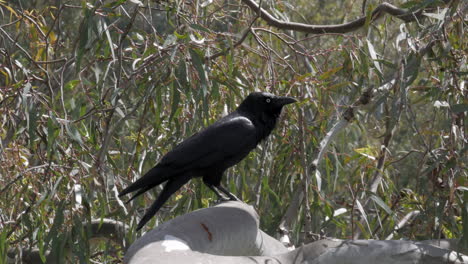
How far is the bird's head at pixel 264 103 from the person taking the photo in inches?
116

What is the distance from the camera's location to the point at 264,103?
299 cm

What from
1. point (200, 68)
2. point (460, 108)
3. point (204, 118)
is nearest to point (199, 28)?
point (200, 68)

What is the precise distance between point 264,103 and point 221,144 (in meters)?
0.25

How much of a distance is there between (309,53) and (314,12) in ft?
16.8

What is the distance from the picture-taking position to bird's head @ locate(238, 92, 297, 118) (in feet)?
9.69

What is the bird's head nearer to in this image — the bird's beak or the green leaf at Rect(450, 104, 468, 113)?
the bird's beak

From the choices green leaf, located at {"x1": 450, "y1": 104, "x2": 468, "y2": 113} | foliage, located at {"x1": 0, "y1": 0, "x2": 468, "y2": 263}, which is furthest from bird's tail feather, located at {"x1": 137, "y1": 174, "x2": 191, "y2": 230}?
green leaf, located at {"x1": 450, "y1": 104, "x2": 468, "y2": 113}

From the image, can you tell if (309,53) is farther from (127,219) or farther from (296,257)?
(296,257)

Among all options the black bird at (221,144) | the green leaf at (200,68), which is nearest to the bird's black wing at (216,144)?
the black bird at (221,144)

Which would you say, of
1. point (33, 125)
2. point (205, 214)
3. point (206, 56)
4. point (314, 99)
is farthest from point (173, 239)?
point (314, 99)

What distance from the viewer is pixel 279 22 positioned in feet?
11.1

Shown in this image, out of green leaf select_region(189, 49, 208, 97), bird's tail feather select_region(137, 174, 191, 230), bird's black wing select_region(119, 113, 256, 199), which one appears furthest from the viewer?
bird's black wing select_region(119, 113, 256, 199)

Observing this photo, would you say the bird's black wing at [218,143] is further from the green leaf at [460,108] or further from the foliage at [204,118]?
the green leaf at [460,108]

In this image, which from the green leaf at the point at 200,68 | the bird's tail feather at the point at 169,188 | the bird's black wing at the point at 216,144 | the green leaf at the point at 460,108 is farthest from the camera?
the bird's black wing at the point at 216,144
